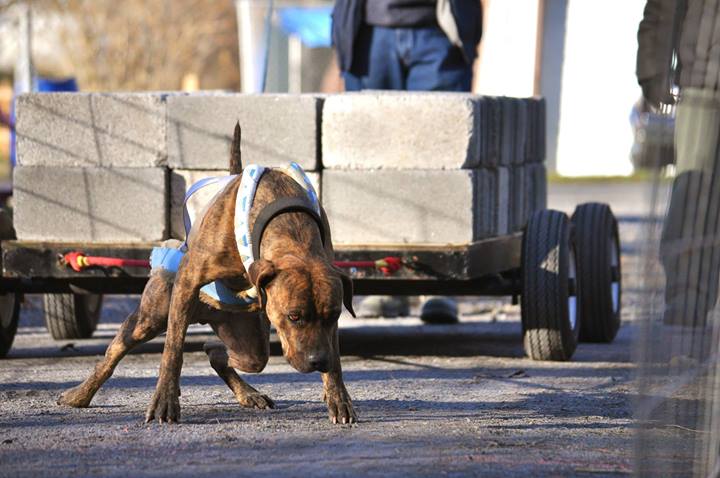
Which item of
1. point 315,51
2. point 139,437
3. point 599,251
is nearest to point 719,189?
point 599,251

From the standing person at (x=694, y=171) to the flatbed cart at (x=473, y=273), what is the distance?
1.30m

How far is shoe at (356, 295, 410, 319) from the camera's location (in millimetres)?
10102

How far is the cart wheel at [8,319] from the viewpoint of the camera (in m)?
7.66

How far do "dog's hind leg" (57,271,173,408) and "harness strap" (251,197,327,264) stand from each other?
29.1 inches

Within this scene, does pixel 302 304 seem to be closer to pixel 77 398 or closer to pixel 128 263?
pixel 77 398

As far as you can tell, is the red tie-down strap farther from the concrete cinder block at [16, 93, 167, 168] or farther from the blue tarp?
the blue tarp

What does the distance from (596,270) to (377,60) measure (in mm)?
2094

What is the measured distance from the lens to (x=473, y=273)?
23.3 feet

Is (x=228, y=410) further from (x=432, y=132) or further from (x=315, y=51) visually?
(x=315, y=51)

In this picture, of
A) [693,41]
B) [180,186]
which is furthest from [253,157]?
[693,41]

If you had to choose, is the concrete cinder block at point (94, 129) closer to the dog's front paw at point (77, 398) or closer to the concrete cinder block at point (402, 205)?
the concrete cinder block at point (402, 205)

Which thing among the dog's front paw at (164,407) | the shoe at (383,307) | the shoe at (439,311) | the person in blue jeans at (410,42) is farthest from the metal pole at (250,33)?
the dog's front paw at (164,407)

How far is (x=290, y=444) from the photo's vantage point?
16.9 feet

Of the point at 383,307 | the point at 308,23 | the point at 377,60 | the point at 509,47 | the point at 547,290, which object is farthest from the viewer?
the point at 509,47
